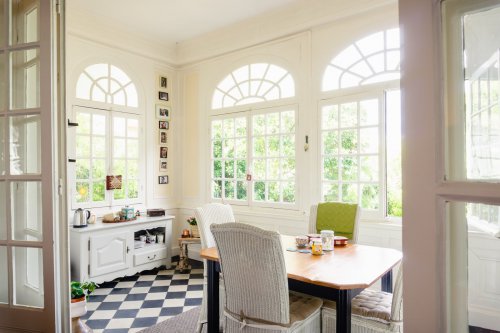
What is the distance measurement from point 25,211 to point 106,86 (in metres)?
3.16

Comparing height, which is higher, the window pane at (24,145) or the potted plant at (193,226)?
the window pane at (24,145)

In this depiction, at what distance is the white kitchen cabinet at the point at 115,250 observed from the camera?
3.54 metres

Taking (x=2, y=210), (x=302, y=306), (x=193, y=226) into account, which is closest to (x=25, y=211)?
(x=2, y=210)

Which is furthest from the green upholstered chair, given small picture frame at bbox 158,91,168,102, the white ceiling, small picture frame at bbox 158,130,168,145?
small picture frame at bbox 158,91,168,102

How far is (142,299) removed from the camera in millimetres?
3449

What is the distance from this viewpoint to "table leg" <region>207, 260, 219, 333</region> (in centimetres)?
231

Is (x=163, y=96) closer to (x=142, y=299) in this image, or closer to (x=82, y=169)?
(x=82, y=169)

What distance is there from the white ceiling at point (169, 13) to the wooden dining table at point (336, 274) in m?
2.85

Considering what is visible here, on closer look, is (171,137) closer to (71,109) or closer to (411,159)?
(71,109)

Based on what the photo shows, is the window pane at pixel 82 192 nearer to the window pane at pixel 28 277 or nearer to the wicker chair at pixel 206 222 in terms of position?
the wicker chair at pixel 206 222

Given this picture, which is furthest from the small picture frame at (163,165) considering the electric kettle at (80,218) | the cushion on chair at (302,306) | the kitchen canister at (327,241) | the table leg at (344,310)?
the table leg at (344,310)

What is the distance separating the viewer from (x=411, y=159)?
2.57 ft

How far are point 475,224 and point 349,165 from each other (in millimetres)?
2895

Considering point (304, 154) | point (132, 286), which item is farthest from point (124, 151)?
point (304, 154)
